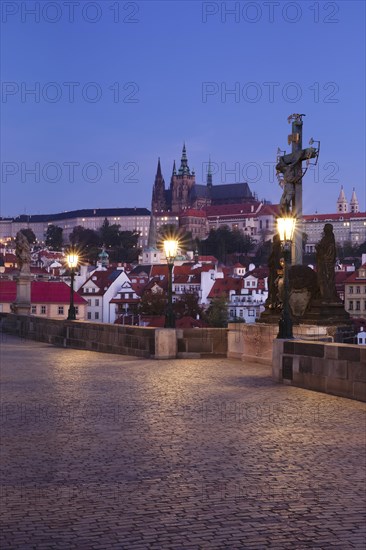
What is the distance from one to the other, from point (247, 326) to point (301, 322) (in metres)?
1.34

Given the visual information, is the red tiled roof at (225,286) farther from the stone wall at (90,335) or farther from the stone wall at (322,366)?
the stone wall at (322,366)

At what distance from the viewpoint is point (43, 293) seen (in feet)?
219

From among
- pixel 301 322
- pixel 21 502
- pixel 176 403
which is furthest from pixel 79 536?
pixel 301 322

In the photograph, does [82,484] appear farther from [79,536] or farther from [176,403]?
[176,403]

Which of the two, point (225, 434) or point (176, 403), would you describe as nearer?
point (225, 434)

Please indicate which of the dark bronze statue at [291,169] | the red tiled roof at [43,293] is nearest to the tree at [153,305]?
the red tiled roof at [43,293]

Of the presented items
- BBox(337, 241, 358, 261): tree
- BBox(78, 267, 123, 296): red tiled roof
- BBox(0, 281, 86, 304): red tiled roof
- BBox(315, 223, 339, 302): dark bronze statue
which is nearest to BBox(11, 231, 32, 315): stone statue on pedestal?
BBox(315, 223, 339, 302): dark bronze statue

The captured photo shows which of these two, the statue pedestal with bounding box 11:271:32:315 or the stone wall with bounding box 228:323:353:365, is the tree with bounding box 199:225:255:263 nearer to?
the statue pedestal with bounding box 11:271:32:315

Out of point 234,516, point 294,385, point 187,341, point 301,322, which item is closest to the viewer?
point 234,516

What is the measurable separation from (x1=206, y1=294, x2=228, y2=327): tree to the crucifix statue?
66911 millimetres

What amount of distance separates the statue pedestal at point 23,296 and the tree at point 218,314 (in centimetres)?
5216

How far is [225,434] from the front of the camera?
30.2ft

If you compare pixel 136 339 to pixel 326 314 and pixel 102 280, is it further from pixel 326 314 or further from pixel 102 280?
pixel 102 280

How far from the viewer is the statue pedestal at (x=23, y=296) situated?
34128 millimetres
